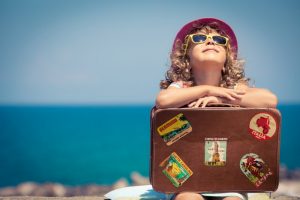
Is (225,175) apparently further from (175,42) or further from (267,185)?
(175,42)

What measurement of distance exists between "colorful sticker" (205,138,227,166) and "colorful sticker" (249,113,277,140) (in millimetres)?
170

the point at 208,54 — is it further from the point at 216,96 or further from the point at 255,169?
the point at 255,169

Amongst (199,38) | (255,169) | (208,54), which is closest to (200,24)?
(199,38)

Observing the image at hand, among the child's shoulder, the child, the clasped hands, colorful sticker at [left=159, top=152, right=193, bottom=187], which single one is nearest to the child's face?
the child

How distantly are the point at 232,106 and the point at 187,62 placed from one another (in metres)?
0.55

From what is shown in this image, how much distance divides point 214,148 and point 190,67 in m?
0.67

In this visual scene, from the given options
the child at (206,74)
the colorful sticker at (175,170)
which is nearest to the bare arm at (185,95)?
the child at (206,74)

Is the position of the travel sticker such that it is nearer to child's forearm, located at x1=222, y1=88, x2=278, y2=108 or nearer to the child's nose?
child's forearm, located at x1=222, y1=88, x2=278, y2=108

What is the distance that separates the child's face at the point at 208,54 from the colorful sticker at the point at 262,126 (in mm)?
444

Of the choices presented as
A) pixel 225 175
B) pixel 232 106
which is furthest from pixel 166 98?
pixel 225 175

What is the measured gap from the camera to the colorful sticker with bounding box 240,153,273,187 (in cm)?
235

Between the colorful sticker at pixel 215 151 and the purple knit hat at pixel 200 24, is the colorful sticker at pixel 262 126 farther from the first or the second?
the purple knit hat at pixel 200 24

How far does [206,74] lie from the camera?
2.61m

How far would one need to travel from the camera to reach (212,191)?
2.37m
